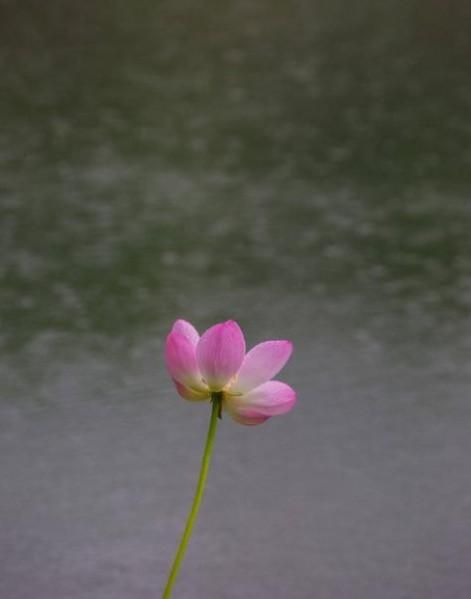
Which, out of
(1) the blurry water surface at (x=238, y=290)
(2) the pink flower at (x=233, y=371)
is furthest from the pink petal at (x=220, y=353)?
(1) the blurry water surface at (x=238, y=290)

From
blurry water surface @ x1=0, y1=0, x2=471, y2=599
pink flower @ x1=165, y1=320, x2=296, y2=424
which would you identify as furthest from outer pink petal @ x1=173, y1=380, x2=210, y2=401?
blurry water surface @ x1=0, y1=0, x2=471, y2=599

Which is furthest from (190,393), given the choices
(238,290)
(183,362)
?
(238,290)

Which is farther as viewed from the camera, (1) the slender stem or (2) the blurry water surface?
(2) the blurry water surface

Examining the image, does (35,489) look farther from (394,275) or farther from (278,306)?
(394,275)

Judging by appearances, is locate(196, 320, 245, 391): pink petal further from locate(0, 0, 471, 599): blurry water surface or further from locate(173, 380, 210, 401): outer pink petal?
locate(0, 0, 471, 599): blurry water surface

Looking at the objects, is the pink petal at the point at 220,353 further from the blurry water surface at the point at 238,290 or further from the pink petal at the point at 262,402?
the blurry water surface at the point at 238,290

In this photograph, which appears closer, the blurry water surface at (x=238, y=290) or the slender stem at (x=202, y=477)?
the slender stem at (x=202, y=477)

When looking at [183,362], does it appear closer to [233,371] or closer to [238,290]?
[233,371]
